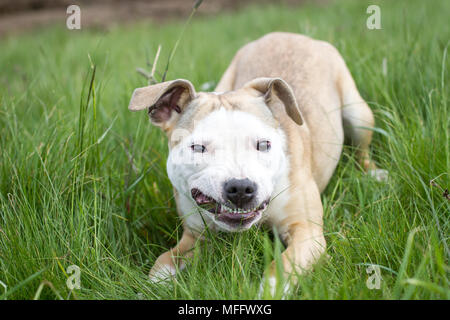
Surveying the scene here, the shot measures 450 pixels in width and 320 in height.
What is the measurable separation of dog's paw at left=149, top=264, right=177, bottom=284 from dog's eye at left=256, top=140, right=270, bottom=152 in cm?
87

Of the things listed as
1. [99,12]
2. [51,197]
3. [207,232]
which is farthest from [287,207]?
[99,12]

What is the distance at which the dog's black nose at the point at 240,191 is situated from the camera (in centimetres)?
240

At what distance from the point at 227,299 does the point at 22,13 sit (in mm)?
11712

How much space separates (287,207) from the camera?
3.02 meters

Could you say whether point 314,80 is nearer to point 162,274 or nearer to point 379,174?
point 379,174

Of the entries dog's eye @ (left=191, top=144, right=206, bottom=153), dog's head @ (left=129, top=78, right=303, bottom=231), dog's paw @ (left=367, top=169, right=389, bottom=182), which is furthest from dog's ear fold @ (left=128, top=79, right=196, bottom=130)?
dog's paw @ (left=367, top=169, right=389, bottom=182)

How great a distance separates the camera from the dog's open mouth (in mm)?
2533

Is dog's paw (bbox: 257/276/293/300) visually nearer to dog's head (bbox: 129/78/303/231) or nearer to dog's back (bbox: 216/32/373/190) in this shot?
dog's head (bbox: 129/78/303/231)

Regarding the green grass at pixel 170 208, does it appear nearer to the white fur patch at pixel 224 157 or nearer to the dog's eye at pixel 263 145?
the white fur patch at pixel 224 157

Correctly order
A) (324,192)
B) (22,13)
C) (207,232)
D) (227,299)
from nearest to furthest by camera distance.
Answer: (227,299) → (207,232) → (324,192) → (22,13)

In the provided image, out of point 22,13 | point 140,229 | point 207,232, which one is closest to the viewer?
point 207,232

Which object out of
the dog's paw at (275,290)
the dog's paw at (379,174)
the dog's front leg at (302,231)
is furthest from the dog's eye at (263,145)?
the dog's paw at (379,174)

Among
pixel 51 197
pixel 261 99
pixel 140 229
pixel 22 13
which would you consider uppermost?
pixel 22 13
